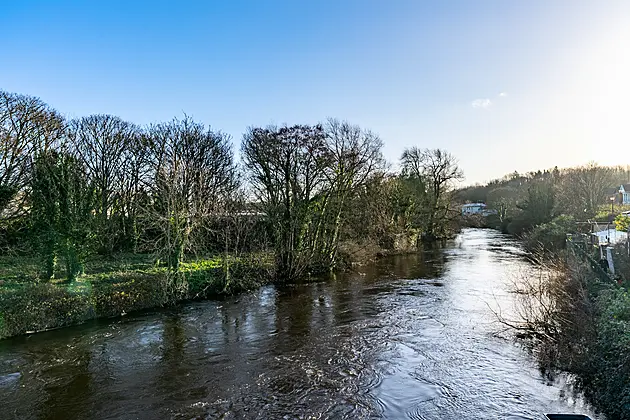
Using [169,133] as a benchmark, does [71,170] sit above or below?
below

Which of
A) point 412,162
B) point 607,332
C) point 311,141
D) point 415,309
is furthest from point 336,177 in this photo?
point 412,162

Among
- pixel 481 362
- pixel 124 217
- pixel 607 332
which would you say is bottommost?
pixel 481 362

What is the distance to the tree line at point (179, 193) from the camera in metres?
16.7

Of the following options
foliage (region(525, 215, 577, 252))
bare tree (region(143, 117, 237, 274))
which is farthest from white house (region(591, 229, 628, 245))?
bare tree (region(143, 117, 237, 274))

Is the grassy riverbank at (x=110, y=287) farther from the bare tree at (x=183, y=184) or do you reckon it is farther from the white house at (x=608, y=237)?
the white house at (x=608, y=237)

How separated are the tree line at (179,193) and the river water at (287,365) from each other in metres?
4.26

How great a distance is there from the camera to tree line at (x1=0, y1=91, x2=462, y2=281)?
658 inches

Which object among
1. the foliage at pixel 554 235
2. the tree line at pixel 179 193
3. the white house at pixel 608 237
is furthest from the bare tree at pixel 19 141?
the foliage at pixel 554 235

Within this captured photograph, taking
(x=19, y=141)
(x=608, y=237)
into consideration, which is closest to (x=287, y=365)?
(x=608, y=237)

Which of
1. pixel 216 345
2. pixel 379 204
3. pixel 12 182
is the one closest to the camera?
pixel 216 345

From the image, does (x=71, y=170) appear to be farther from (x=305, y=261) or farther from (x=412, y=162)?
(x=412, y=162)

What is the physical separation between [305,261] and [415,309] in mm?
8943

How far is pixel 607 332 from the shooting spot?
862 centimetres

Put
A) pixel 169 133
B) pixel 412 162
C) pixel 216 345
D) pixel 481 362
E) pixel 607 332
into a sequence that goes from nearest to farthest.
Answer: pixel 607 332 < pixel 481 362 < pixel 216 345 < pixel 169 133 < pixel 412 162
